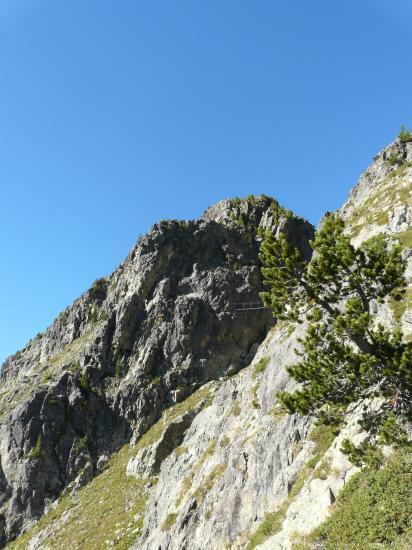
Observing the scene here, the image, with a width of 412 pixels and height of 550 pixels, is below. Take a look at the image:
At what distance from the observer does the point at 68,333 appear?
105m

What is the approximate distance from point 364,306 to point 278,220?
81.3 meters

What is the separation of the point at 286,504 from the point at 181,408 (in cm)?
4393

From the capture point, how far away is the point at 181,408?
67500 millimetres

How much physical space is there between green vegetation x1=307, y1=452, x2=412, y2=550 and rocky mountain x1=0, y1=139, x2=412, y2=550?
1404 mm

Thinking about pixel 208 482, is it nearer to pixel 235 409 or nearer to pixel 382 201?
pixel 235 409

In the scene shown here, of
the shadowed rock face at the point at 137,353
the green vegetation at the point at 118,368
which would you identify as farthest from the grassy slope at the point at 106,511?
the green vegetation at the point at 118,368

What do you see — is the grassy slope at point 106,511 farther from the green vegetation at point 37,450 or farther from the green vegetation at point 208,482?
the green vegetation at point 208,482

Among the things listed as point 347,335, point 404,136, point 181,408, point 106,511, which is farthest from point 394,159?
point 106,511

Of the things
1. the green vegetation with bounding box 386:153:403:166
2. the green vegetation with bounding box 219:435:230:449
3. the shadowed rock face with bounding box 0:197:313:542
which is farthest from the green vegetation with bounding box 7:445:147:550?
the green vegetation with bounding box 386:153:403:166

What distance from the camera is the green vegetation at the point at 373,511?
1606cm

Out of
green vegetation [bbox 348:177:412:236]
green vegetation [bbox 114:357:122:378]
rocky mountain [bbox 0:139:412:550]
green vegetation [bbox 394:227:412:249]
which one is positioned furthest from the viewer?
green vegetation [bbox 114:357:122:378]

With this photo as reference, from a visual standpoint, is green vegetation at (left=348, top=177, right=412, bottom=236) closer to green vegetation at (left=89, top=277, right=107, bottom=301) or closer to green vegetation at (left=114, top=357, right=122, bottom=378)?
green vegetation at (left=114, top=357, right=122, bottom=378)

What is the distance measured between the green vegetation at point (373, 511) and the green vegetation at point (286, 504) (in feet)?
15.6

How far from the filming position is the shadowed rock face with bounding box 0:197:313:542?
68125mm
